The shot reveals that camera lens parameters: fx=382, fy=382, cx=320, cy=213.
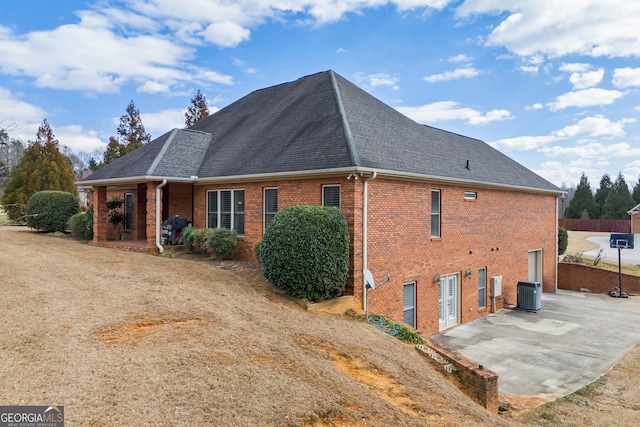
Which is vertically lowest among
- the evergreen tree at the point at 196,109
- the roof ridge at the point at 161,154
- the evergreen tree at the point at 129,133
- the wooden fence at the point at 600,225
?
the wooden fence at the point at 600,225

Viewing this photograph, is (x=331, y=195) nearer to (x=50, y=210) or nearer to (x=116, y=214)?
(x=116, y=214)

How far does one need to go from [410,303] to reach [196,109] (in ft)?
87.2

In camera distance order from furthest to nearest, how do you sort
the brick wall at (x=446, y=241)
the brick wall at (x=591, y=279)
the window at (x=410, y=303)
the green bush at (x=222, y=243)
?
the brick wall at (x=591, y=279) < the green bush at (x=222, y=243) < the window at (x=410, y=303) < the brick wall at (x=446, y=241)

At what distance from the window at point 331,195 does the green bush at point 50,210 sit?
15622 millimetres

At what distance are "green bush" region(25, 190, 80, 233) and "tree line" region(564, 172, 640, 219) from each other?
211 ft

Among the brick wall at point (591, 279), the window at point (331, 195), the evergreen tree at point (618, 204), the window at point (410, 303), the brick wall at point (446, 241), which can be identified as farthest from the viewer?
the evergreen tree at point (618, 204)

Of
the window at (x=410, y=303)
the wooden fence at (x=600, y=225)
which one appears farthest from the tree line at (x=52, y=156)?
the wooden fence at (x=600, y=225)

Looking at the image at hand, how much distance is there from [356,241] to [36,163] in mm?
29093

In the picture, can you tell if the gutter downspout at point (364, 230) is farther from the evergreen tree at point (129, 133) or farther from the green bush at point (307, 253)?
the evergreen tree at point (129, 133)

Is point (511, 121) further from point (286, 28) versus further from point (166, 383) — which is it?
point (166, 383)

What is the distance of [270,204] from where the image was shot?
12133mm

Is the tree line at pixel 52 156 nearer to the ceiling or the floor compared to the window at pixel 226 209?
nearer to the ceiling

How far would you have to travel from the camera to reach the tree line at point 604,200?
53844 millimetres

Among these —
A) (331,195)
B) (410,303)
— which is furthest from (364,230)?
(410,303)
